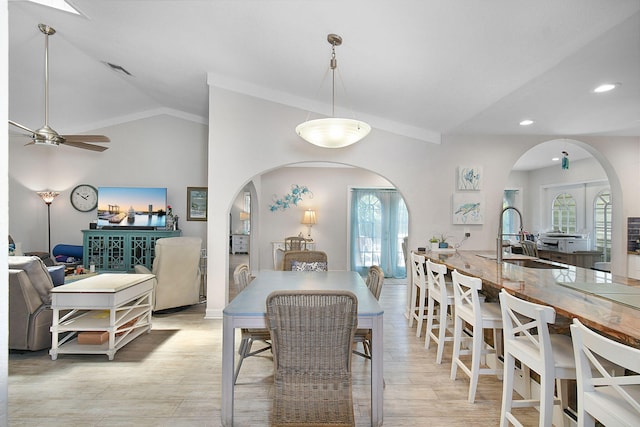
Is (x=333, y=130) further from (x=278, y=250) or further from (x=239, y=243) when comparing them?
(x=239, y=243)

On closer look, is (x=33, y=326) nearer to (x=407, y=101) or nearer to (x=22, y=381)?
(x=22, y=381)

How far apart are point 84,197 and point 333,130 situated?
18.2ft

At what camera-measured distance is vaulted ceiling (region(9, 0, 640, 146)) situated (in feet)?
7.48

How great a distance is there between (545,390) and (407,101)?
3.07m

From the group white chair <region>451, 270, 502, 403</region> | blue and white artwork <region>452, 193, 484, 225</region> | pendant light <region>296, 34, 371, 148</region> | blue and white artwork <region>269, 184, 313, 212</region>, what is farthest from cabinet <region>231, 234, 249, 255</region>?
white chair <region>451, 270, 502, 403</region>

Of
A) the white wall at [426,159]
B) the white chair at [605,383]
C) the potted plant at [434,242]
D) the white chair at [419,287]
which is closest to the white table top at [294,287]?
the white chair at [419,287]

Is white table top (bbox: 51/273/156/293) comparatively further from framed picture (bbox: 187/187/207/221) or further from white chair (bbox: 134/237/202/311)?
framed picture (bbox: 187/187/207/221)

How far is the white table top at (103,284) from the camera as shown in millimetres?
3039

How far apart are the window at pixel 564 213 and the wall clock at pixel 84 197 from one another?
945 cm

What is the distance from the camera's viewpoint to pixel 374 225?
7.80m

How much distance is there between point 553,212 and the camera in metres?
7.88

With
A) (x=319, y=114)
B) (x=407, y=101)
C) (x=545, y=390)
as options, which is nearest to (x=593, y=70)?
(x=407, y=101)

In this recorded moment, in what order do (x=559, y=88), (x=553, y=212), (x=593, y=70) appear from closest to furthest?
(x=593, y=70)
(x=559, y=88)
(x=553, y=212)

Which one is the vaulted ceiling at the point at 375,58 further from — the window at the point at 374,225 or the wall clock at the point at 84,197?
the window at the point at 374,225
